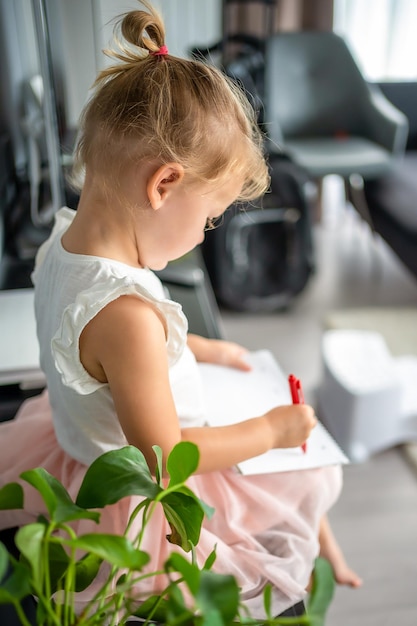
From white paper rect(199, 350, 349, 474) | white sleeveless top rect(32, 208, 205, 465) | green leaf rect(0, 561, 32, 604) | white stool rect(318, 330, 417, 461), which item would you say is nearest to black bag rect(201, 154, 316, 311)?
white stool rect(318, 330, 417, 461)

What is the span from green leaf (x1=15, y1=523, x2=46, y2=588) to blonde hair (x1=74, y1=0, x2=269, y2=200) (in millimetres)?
433

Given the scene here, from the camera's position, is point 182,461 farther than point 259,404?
No

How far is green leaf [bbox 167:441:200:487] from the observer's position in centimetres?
47

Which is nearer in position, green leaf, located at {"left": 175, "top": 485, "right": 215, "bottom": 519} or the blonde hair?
green leaf, located at {"left": 175, "top": 485, "right": 215, "bottom": 519}

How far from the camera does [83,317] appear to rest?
69cm

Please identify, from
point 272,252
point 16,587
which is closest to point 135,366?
point 16,587

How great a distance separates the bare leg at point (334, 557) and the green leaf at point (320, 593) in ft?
1.99

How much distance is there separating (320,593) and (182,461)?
0.13 m

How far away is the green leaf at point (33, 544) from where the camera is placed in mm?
406

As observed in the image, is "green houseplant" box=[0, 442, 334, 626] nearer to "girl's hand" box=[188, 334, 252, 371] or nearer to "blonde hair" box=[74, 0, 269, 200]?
"blonde hair" box=[74, 0, 269, 200]

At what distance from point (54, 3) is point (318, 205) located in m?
2.10

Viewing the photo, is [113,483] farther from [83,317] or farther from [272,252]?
[272,252]

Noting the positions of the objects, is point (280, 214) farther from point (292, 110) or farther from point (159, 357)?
point (159, 357)

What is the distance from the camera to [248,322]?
2.19 metres
